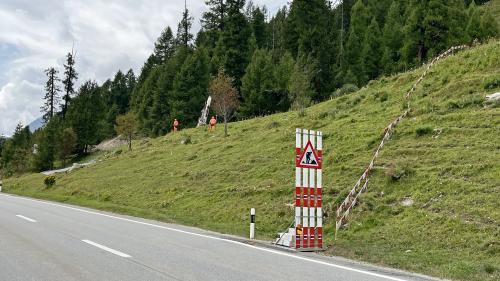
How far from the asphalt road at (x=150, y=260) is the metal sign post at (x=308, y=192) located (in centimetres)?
96

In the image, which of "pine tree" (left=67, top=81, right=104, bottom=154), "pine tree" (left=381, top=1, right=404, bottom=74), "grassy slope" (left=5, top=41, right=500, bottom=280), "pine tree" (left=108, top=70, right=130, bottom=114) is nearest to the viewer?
"grassy slope" (left=5, top=41, right=500, bottom=280)

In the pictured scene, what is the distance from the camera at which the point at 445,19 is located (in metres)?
44.7

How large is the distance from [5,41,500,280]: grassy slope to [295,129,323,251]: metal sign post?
2.40ft

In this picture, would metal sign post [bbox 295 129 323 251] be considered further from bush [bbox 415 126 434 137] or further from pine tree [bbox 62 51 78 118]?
pine tree [bbox 62 51 78 118]

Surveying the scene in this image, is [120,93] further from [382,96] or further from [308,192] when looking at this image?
[308,192]

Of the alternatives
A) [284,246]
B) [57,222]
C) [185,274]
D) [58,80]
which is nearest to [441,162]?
[284,246]

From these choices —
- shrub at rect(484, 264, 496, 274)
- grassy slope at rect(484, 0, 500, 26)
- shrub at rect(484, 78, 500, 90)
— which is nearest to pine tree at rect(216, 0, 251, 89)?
grassy slope at rect(484, 0, 500, 26)

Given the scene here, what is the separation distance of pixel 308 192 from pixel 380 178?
5.15m

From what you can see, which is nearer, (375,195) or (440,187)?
(440,187)

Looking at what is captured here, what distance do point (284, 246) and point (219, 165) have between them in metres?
16.0

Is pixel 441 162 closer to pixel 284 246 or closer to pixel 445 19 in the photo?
pixel 284 246

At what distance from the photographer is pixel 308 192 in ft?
42.8

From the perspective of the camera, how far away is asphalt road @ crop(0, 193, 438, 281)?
27.0 ft

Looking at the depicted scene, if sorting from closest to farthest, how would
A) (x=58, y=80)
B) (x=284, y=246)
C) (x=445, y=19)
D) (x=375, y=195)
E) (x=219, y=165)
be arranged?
(x=284, y=246) → (x=375, y=195) → (x=219, y=165) → (x=445, y=19) → (x=58, y=80)
